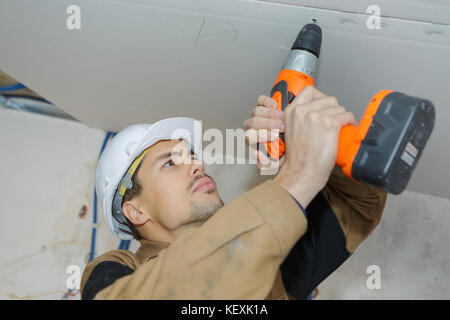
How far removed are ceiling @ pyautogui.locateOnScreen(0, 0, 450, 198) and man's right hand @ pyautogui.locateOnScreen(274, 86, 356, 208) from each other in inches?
10.1

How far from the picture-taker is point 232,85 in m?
1.24

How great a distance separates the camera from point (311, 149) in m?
0.70

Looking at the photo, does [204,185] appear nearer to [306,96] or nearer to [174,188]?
[174,188]

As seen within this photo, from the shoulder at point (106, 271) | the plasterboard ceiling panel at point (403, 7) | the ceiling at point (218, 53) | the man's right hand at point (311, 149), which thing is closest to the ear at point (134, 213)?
the shoulder at point (106, 271)

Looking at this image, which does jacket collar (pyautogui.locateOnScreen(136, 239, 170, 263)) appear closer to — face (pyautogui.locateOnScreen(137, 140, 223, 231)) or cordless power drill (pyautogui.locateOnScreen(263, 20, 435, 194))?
face (pyautogui.locateOnScreen(137, 140, 223, 231))

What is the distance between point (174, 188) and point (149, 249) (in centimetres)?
22

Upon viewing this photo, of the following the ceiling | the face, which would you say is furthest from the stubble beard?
the ceiling

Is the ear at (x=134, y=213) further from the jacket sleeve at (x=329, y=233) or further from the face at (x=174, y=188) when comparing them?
the jacket sleeve at (x=329, y=233)

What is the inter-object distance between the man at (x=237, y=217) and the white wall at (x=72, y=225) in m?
0.67

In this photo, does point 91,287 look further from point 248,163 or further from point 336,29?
point 248,163

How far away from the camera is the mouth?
1.14 meters

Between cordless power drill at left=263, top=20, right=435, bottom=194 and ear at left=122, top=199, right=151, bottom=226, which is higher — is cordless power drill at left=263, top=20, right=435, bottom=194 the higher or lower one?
the higher one

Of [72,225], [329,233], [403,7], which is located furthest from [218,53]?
[72,225]

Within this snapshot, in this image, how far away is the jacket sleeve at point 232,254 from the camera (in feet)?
2.06
